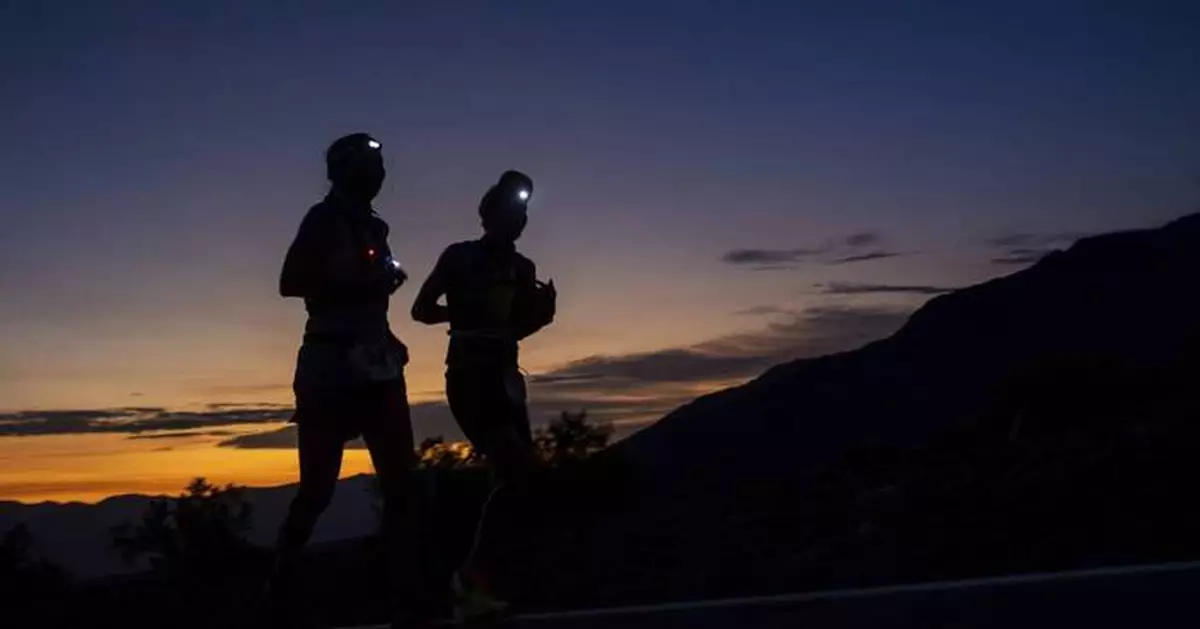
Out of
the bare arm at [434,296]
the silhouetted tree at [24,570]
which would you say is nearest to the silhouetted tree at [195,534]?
the silhouetted tree at [24,570]

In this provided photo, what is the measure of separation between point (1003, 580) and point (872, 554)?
5267 millimetres

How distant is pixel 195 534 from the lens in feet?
53.3

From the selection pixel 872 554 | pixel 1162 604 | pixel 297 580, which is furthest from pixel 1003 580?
pixel 872 554

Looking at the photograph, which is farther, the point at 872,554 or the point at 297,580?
the point at 872,554

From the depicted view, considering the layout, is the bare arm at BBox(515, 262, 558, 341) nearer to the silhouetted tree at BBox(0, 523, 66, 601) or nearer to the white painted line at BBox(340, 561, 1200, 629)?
the white painted line at BBox(340, 561, 1200, 629)

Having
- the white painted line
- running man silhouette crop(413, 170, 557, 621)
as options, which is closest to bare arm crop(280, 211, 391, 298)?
running man silhouette crop(413, 170, 557, 621)

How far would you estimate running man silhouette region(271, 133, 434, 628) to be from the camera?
6.29 meters

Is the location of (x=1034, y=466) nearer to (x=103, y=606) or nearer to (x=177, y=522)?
(x=103, y=606)

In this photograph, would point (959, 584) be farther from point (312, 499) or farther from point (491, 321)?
point (491, 321)

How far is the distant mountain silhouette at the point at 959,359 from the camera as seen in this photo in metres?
21.3

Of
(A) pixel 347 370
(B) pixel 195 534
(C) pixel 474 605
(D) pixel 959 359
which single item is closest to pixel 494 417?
(A) pixel 347 370

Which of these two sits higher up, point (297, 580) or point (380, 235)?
point (380, 235)

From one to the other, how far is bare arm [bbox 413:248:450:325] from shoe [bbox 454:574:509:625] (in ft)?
4.40

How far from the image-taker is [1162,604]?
3641mm
